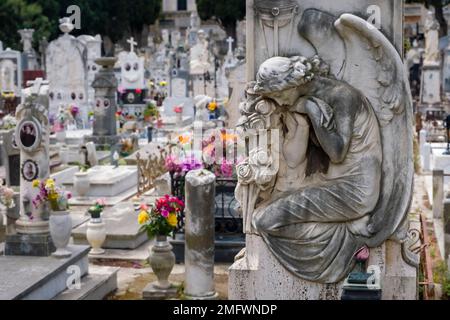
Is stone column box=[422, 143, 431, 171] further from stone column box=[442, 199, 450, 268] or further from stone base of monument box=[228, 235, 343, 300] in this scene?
stone base of monument box=[228, 235, 343, 300]

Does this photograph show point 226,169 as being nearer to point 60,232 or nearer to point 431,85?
point 60,232

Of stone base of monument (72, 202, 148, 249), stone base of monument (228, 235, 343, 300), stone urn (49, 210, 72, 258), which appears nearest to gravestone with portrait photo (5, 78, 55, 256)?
stone urn (49, 210, 72, 258)

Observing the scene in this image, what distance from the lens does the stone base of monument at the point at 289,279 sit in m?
4.98

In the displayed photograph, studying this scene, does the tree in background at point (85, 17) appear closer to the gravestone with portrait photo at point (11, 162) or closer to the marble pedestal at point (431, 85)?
the marble pedestal at point (431, 85)

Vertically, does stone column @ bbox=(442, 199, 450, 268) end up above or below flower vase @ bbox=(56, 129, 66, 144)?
below

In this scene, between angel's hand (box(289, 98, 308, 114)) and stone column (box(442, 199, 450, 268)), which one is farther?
stone column (box(442, 199, 450, 268))

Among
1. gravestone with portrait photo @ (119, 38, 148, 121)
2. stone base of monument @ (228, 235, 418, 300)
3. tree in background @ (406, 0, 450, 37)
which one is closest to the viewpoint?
stone base of monument @ (228, 235, 418, 300)

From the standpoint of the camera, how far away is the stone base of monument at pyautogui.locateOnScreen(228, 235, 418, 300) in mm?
4984

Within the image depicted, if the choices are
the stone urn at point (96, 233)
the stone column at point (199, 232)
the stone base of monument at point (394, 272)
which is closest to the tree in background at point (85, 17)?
the stone urn at point (96, 233)

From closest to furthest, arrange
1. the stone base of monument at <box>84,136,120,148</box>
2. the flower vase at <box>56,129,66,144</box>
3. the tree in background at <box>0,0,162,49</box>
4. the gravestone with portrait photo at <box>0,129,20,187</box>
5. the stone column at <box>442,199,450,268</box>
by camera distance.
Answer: the stone column at <box>442,199,450,268</box>, the gravestone with portrait photo at <box>0,129,20,187</box>, the stone base of monument at <box>84,136,120,148</box>, the flower vase at <box>56,129,66,144</box>, the tree in background at <box>0,0,162,49</box>

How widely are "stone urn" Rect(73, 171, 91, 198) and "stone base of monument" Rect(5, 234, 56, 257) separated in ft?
18.5

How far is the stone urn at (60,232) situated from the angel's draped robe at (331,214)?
415 cm

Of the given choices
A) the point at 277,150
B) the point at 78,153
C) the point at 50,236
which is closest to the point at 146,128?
→ the point at 78,153

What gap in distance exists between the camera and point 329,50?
4.93 meters
